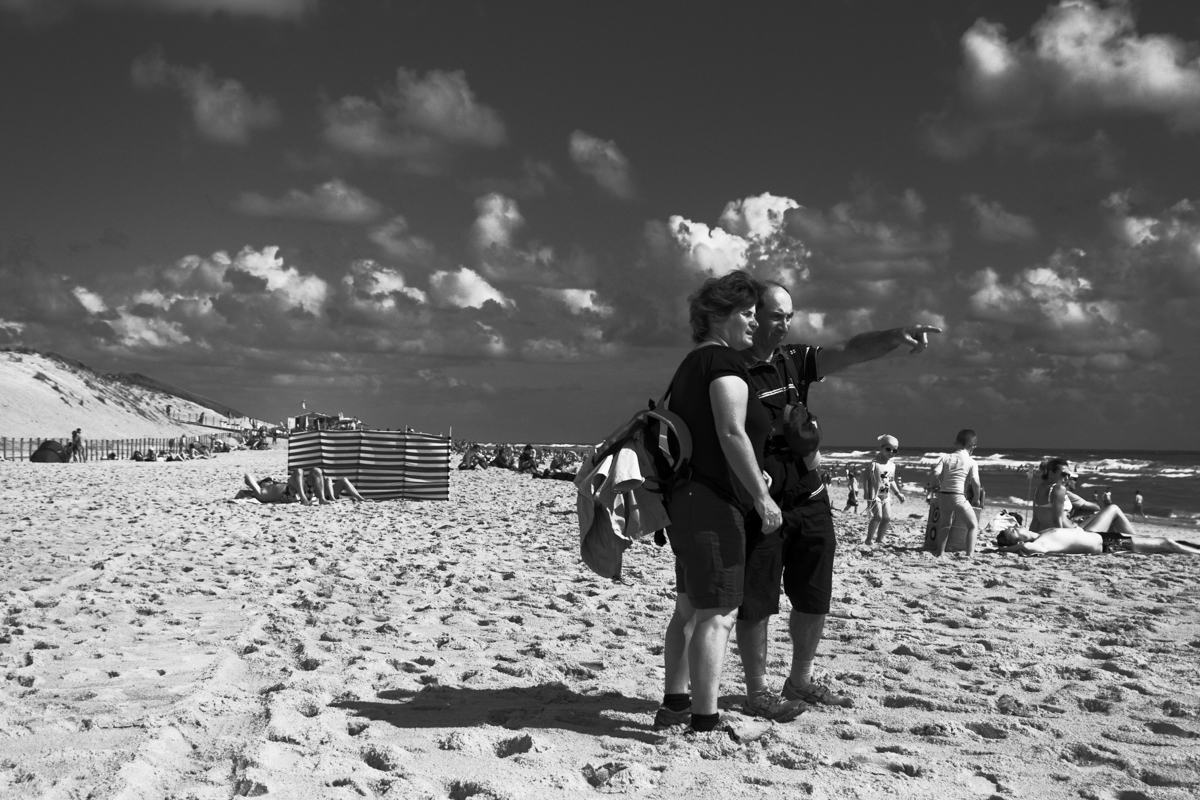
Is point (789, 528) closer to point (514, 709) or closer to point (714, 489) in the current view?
point (714, 489)

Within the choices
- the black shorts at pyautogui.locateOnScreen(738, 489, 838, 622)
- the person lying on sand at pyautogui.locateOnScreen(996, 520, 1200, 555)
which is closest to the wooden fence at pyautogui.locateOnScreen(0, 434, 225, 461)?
the person lying on sand at pyautogui.locateOnScreen(996, 520, 1200, 555)

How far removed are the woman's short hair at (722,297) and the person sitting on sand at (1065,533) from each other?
7.57 meters

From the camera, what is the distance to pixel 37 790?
9.30 ft

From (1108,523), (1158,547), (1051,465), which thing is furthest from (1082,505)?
(1158,547)

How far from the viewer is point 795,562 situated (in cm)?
374

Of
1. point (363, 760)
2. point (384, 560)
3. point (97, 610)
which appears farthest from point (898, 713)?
point (384, 560)

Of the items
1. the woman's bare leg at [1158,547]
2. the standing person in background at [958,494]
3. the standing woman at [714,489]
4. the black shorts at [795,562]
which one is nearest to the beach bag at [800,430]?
the standing woman at [714,489]

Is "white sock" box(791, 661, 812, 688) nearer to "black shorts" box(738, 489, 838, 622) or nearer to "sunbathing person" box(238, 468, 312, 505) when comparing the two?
"black shorts" box(738, 489, 838, 622)

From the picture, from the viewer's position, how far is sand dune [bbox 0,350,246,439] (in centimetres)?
5700

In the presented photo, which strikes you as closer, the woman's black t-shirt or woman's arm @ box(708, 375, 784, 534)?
woman's arm @ box(708, 375, 784, 534)

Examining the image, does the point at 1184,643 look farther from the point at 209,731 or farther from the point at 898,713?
the point at 209,731

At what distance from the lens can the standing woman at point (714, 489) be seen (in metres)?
3.26

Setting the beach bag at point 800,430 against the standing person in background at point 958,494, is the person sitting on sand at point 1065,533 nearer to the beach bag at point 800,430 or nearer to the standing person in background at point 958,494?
the standing person in background at point 958,494

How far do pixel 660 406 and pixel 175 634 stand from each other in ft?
10.9
